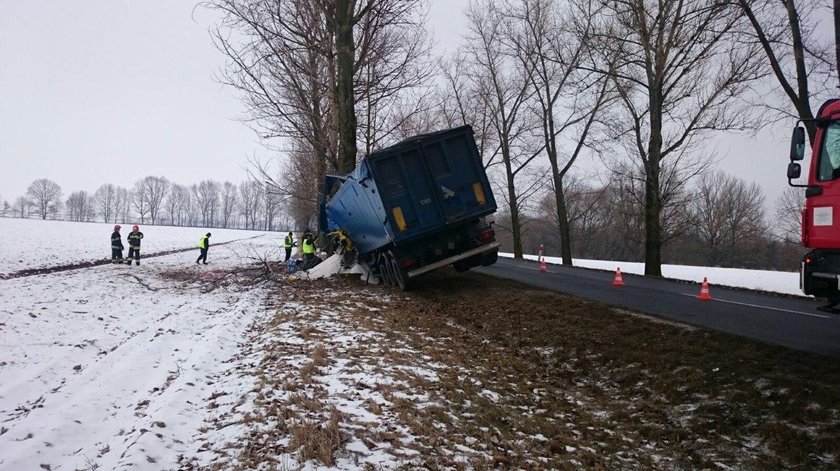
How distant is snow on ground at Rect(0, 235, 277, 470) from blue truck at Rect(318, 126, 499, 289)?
10.5 ft

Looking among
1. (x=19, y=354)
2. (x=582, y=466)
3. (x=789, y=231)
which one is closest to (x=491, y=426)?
(x=582, y=466)

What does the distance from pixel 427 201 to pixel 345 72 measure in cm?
547

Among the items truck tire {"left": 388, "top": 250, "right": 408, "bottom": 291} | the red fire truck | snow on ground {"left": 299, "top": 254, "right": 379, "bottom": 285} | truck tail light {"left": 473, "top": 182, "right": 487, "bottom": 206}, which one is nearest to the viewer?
the red fire truck

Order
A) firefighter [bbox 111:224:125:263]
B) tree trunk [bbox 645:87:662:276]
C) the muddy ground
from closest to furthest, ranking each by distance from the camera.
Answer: the muddy ground
tree trunk [bbox 645:87:662:276]
firefighter [bbox 111:224:125:263]

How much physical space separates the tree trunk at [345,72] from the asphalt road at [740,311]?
6.91 m

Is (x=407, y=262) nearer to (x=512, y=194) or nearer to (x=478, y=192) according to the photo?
(x=478, y=192)

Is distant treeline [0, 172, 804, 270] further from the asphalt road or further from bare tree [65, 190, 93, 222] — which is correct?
bare tree [65, 190, 93, 222]

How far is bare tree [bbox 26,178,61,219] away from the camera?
451 feet

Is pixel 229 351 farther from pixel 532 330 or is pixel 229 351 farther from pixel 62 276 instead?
pixel 62 276

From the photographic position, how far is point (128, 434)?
441 centimetres

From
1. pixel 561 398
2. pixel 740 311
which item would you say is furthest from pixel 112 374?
pixel 740 311

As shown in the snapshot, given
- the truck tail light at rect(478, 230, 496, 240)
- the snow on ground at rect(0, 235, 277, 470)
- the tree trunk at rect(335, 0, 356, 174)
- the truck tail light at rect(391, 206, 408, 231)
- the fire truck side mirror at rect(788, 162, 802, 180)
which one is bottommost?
the snow on ground at rect(0, 235, 277, 470)

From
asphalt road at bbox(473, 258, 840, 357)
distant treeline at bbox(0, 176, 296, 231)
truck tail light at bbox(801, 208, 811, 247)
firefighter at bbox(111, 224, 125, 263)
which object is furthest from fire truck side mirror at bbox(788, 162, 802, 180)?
distant treeline at bbox(0, 176, 296, 231)

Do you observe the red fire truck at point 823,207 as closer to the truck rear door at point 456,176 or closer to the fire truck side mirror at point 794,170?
the fire truck side mirror at point 794,170
